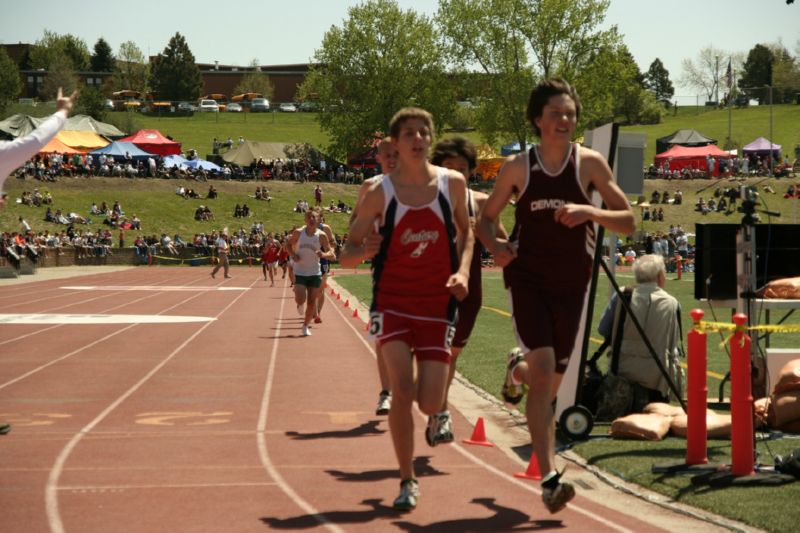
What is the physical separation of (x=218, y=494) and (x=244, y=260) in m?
51.6

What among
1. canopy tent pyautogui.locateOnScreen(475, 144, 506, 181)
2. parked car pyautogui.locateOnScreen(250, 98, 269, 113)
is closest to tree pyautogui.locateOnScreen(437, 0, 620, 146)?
canopy tent pyautogui.locateOnScreen(475, 144, 506, 181)

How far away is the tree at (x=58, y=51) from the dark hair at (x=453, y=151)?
498ft

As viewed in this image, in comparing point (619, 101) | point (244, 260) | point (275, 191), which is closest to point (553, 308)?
point (244, 260)

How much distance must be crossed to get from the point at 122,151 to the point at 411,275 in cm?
6947

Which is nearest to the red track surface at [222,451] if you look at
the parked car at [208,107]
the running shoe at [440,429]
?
the running shoe at [440,429]

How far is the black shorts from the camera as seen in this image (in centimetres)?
621

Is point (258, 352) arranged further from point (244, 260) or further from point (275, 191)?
point (275, 191)

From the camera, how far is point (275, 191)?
244 feet

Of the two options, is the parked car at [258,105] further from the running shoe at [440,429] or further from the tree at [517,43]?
the running shoe at [440,429]

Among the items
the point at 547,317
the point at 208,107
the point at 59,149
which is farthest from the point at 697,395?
the point at 208,107

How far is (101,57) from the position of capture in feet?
549

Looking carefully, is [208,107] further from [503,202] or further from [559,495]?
[559,495]

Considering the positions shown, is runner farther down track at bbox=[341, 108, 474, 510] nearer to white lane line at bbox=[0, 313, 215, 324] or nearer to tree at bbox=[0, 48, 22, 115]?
white lane line at bbox=[0, 313, 215, 324]

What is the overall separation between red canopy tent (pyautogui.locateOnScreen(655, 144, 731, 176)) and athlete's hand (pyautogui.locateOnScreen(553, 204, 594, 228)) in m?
80.8
